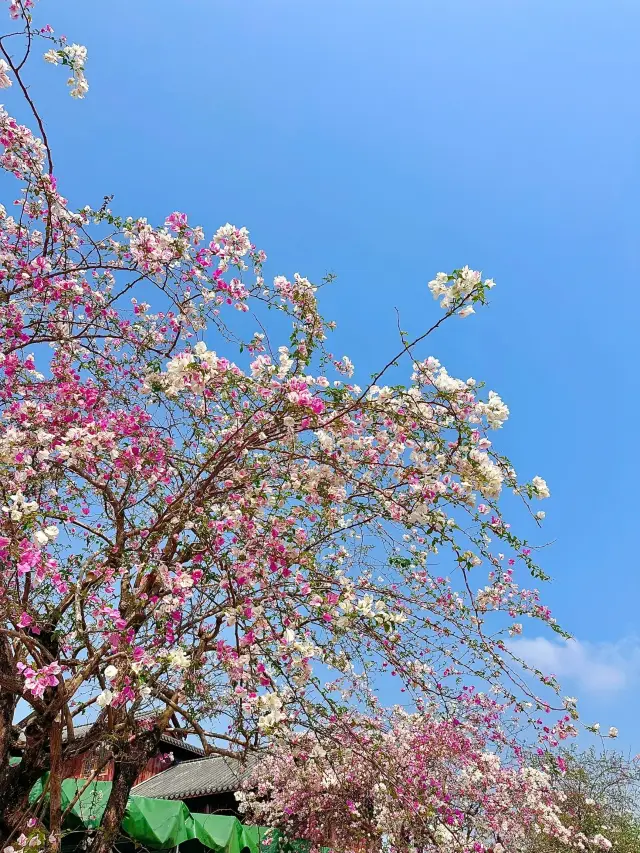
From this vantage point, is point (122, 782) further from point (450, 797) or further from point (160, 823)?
point (450, 797)

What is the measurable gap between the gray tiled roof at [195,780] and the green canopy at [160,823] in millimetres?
2281

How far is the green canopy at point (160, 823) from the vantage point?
28.0ft

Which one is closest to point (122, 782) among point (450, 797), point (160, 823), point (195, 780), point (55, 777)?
point (55, 777)

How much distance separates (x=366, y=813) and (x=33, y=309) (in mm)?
9260

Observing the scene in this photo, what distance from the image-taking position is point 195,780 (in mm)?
16703

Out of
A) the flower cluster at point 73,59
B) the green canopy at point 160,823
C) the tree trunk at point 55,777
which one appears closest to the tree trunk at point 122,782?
the tree trunk at point 55,777

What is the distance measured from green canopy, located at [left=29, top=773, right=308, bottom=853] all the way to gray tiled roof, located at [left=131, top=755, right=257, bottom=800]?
2.28 meters

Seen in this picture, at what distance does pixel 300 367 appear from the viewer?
406 centimetres

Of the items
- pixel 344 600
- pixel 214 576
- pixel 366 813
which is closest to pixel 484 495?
pixel 344 600

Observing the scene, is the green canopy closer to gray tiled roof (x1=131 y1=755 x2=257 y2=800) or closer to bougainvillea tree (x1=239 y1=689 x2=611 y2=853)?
bougainvillea tree (x1=239 y1=689 x2=611 y2=853)

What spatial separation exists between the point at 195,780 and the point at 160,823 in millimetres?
8439

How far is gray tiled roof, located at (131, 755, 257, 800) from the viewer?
46.8 ft

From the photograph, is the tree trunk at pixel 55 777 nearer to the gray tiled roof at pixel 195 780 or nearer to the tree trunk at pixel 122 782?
the tree trunk at pixel 122 782

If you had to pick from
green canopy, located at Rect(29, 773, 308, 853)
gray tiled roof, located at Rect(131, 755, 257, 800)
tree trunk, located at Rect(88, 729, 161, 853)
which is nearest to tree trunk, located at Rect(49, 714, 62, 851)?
tree trunk, located at Rect(88, 729, 161, 853)
